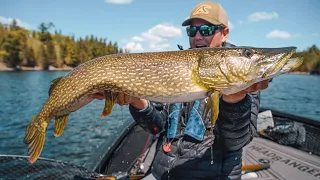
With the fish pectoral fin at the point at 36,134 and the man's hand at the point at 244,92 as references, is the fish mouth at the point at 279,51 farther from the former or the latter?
the fish pectoral fin at the point at 36,134

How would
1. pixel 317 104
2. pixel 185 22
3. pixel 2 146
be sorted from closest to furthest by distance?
pixel 185 22
pixel 2 146
pixel 317 104

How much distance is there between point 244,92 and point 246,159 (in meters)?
2.93

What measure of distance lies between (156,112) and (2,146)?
887cm

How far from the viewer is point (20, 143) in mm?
9508

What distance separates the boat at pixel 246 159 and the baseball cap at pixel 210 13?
170 cm

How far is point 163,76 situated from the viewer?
2.04m

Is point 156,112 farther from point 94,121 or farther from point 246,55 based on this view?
point 94,121

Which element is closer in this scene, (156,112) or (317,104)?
(156,112)

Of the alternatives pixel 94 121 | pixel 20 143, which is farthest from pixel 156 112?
pixel 94 121

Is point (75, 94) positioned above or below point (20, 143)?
above

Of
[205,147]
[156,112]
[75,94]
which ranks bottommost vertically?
[205,147]

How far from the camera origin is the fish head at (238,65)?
6.15 ft

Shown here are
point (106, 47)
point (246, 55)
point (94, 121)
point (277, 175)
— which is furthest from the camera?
point (106, 47)

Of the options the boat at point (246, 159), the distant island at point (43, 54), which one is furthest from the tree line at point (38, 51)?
the boat at point (246, 159)
